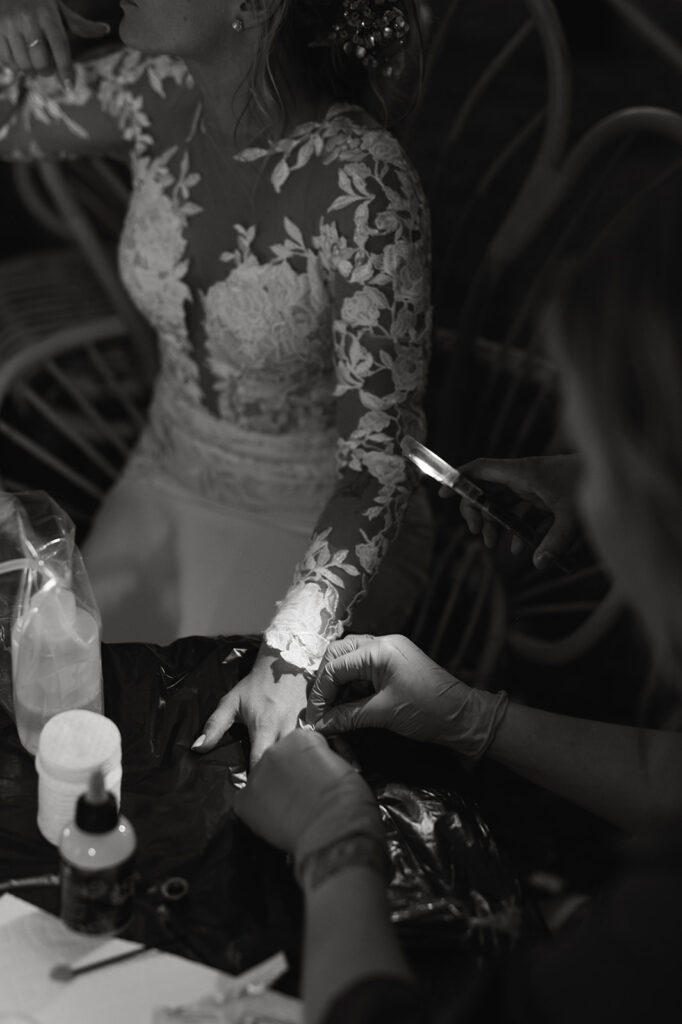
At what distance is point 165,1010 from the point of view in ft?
2.65

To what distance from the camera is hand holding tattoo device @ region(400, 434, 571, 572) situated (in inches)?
45.6

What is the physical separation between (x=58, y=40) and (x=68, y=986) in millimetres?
1164

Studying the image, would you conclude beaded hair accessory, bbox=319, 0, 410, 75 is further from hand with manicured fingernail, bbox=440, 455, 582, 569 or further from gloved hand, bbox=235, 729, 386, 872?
gloved hand, bbox=235, 729, 386, 872

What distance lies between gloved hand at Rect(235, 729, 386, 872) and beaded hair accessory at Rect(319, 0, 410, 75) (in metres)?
0.81

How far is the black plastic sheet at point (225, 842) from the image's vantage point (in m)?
0.88

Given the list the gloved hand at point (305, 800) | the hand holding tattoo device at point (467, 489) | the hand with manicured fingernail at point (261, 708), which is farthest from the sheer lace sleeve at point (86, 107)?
the gloved hand at point (305, 800)

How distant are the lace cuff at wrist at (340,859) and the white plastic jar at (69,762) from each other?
0.53 feet

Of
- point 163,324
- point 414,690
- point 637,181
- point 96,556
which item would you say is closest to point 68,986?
point 414,690

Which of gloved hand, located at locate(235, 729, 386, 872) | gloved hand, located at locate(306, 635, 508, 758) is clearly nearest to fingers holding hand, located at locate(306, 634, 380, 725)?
gloved hand, located at locate(306, 635, 508, 758)

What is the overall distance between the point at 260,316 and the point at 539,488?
453 mm

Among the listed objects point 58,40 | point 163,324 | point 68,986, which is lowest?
point 68,986

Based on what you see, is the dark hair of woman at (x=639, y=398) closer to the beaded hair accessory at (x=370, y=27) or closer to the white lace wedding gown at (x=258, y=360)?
the white lace wedding gown at (x=258, y=360)

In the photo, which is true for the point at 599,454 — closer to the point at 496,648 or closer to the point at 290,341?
the point at 290,341

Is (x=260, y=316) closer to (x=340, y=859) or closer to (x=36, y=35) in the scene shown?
(x=36, y=35)
